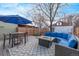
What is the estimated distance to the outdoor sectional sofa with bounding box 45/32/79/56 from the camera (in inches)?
109

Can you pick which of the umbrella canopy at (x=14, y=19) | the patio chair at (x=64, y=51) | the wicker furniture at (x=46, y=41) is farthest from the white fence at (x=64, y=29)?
the umbrella canopy at (x=14, y=19)

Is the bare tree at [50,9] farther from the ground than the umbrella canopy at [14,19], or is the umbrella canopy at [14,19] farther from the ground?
the bare tree at [50,9]

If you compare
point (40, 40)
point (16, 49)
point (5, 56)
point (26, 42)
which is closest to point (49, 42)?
point (40, 40)

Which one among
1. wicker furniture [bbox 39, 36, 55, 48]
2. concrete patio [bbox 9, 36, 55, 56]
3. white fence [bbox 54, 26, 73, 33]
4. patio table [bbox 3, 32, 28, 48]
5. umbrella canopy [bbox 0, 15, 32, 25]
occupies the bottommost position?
concrete patio [bbox 9, 36, 55, 56]

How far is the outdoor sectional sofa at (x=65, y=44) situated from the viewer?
277 cm

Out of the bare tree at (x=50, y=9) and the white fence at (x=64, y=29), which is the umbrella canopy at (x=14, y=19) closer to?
the bare tree at (x=50, y=9)

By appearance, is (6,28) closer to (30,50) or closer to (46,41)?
(30,50)

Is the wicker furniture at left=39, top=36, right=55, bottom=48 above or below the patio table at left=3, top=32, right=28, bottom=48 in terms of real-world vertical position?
below

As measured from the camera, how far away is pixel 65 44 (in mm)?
2865

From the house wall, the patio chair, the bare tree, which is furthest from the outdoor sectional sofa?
the house wall

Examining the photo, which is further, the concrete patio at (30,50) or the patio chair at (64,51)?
the concrete patio at (30,50)

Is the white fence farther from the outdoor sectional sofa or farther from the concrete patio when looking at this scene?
the concrete patio

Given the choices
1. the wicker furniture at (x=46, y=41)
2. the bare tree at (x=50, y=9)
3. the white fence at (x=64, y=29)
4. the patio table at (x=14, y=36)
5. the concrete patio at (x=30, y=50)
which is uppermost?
the bare tree at (x=50, y=9)

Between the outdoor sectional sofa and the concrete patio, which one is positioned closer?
the outdoor sectional sofa
